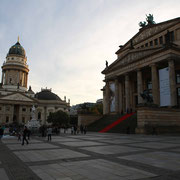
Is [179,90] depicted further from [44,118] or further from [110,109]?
[44,118]

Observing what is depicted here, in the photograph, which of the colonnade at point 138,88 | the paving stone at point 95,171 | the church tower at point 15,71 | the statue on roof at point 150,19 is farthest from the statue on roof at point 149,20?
the church tower at point 15,71

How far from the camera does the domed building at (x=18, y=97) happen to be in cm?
9144

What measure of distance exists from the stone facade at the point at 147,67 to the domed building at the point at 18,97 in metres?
61.2

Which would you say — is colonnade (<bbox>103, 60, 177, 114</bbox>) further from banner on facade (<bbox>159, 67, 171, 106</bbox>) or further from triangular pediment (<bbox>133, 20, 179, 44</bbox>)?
triangular pediment (<bbox>133, 20, 179, 44</bbox>)

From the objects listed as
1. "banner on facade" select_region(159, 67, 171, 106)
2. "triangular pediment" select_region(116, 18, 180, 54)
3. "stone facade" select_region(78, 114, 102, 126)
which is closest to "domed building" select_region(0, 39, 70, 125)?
"stone facade" select_region(78, 114, 102, 126)

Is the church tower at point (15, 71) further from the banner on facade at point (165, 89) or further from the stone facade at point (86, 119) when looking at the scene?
the banner on facade at point (165, 89)

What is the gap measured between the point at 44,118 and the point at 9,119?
21272 millimetres

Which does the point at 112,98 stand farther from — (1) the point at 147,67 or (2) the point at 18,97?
Answer: (2) the point at 18,97

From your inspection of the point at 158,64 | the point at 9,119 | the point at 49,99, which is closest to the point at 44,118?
the point at 49,99

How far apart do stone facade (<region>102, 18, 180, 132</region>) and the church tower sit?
70860mm

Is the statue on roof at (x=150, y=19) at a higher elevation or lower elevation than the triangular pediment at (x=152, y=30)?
higher

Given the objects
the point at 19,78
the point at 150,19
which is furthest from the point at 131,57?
the point at 19,78

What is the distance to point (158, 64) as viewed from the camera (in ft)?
122

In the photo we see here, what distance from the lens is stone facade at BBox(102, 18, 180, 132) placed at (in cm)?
3412
